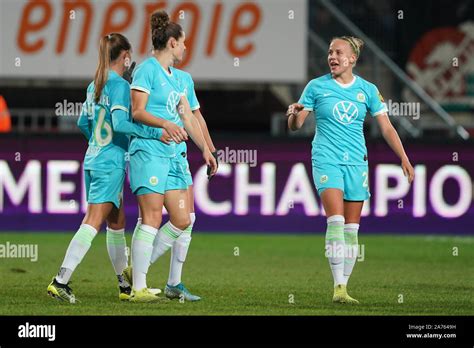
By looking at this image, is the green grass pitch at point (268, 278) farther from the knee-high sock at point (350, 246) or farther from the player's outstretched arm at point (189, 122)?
the player's outstretched arm at point (189, 122)

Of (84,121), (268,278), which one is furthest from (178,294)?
(268,278)

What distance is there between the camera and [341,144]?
403 inches

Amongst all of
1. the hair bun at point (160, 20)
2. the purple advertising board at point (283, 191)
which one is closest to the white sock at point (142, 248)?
the hair bun at point (160, 20)

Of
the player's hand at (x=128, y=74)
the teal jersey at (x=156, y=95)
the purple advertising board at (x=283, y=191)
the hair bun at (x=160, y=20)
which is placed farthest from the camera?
the purple advertising board at (x=283, y=191)

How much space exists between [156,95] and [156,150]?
407 millimetres

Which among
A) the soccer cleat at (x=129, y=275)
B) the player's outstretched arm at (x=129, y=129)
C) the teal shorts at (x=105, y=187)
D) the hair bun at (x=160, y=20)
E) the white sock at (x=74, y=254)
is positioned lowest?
the soccer cleat at (x=129, y=275)

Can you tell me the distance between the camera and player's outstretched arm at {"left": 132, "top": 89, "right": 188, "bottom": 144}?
30.8 feet

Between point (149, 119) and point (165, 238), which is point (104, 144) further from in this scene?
point (165, 238)

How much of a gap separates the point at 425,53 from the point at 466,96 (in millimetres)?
1534

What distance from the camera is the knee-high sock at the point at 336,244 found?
10062 mm

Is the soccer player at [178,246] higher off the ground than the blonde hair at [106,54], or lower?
lower

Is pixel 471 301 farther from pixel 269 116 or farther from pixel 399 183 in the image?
pixel 269 116

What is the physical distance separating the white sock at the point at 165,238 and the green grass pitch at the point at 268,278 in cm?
53

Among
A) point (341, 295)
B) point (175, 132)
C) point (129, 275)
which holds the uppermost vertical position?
point (175, 132)
